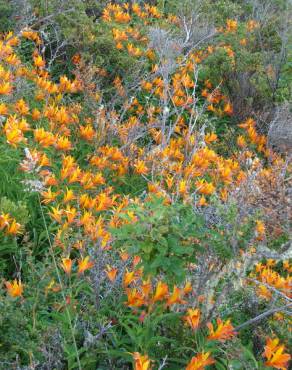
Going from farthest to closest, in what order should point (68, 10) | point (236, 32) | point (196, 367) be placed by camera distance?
point (236, 32) < point (68, 10) < point (196, 367)

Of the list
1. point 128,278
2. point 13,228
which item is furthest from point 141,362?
point 13,228

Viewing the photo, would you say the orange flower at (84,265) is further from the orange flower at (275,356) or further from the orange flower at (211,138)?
the orange flower at (211,138)

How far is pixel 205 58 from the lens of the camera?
6840mm

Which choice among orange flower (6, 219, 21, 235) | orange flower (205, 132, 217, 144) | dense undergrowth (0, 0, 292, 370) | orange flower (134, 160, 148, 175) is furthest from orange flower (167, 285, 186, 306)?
orange flower (205, 132, 217, 144)

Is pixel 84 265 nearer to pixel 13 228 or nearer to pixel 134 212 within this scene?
pixel 134 212

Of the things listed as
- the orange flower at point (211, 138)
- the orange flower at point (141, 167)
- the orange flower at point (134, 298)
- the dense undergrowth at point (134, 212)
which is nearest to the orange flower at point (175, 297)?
the dense undergrowth at point (134, 212)

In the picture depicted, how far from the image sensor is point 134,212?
8.89 feet

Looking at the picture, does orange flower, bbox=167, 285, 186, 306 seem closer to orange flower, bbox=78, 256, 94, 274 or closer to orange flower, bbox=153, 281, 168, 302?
orange flower, bbox=153, 281, 168, 302

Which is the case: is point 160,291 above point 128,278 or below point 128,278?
above

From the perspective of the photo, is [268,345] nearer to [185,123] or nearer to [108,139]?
[108,139]

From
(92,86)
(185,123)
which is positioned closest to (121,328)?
(92,86)

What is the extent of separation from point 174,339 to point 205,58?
4834 millimetres

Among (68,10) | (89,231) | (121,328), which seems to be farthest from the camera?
(68,10)

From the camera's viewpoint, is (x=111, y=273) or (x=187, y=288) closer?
(x=187, y=288)
